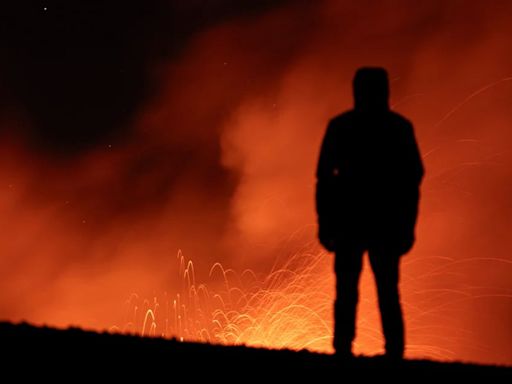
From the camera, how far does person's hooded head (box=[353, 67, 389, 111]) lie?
7672mm

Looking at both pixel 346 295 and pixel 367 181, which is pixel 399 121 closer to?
pixel 367 181

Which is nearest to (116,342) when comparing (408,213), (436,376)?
(436,376)

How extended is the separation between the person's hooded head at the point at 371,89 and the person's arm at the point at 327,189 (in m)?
0.40

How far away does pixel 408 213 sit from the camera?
7918mm

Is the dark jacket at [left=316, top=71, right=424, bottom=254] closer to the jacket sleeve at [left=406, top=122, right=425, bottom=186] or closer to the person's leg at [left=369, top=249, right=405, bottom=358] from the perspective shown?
the jacket sleeve at [left=406, top=122, right=425, bottom=186]

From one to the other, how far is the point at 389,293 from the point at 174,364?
8.57 ft

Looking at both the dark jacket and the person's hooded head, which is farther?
the dark jacket

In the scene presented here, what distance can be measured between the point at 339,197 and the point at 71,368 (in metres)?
3.30

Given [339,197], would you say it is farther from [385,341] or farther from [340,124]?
[385,341]

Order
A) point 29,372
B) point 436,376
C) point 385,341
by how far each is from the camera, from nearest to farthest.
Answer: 1. point 29,372
2. point 436,376
3. point 385,341

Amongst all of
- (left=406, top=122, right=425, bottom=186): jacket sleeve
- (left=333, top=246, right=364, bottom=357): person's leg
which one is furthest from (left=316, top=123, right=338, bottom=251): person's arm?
(left=406, top=122, right=425, bottom=186): jacket sleeve

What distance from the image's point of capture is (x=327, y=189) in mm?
7906

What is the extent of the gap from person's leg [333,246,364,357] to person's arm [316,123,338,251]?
18 cm

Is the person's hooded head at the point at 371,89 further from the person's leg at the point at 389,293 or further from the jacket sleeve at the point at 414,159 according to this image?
the person's leg at the point at 389,293
